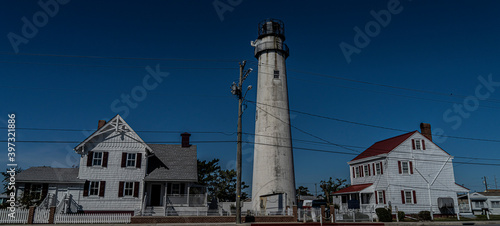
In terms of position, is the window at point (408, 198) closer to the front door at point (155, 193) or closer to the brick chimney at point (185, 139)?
the brick chimney at point (185, 139)

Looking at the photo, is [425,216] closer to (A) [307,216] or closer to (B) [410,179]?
(B) [410,179]

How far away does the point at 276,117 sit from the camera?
31750 mm

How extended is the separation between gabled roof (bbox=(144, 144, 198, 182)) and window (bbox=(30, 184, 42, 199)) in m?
8.15

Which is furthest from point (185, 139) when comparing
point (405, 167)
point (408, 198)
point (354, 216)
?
point (408, 198)

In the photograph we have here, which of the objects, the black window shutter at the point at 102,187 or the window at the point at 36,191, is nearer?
the window at the point at 36,191

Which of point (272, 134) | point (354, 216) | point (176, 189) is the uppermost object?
point (272, 134)

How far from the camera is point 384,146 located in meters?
38.7

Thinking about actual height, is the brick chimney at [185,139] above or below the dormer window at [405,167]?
above

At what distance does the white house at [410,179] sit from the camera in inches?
1374

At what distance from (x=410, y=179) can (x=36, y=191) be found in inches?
1341

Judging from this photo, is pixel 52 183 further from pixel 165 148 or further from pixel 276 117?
pixel 276 117

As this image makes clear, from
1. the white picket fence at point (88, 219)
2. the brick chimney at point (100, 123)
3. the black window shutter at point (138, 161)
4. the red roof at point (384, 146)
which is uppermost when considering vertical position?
the brick chimney at point (100, 123)

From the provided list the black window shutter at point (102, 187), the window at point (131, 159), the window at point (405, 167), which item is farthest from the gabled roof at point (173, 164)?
the window at point (405, 167)

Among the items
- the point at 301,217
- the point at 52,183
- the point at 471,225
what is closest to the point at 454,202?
the point at 471,225
